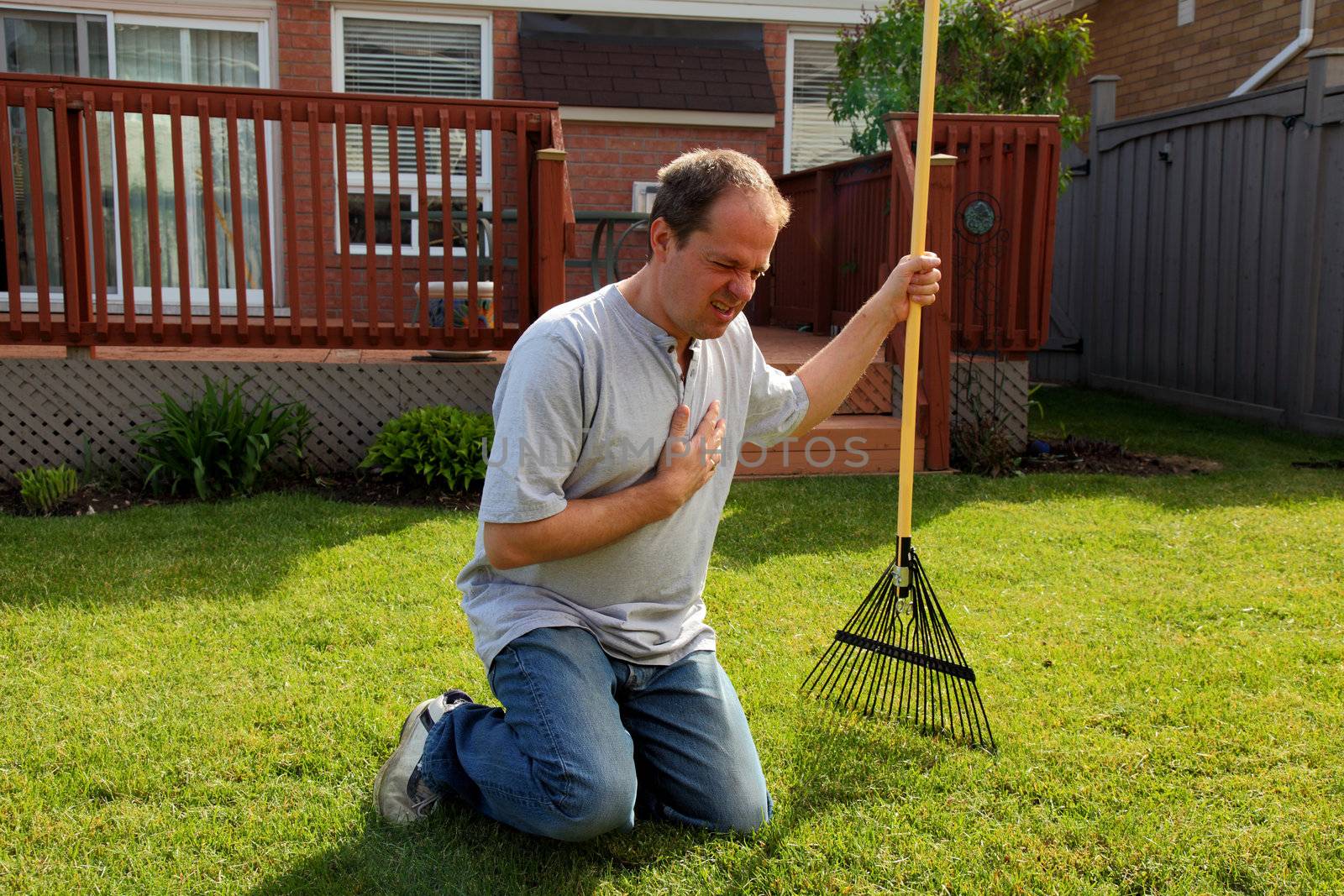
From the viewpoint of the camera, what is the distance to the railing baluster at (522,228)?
20.9ft

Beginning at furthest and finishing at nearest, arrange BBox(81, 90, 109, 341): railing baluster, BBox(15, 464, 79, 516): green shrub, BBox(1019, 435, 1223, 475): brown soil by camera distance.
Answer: BBox(1019, 435, 1223, 475): brown soil → BBox(81, 90, 109, 341): railing baluster → BBox(15, 464, 79, 516): green shrub

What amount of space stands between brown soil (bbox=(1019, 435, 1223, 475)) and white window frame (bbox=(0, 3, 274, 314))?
18.9 feet

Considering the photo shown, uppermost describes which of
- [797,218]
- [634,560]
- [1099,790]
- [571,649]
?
[797,218]

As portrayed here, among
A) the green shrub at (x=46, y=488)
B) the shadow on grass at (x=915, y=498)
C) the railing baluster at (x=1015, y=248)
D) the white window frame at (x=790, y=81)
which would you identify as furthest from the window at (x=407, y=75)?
the shadow on grass at (x=915, y=498)

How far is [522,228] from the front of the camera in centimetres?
643

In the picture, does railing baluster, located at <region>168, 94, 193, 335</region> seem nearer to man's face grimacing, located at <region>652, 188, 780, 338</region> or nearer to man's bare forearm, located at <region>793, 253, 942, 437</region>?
man's bare forearm, located at <region>793, 253, 942, 437</region>

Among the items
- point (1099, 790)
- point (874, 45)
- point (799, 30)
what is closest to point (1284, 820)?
point (1099, 790)

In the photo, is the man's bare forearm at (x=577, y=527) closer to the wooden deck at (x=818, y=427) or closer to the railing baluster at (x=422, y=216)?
the wooden deck at (x=818, y=427)

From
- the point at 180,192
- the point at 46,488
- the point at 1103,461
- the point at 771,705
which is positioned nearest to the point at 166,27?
the point at 180,192

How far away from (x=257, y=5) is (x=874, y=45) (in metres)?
4.66

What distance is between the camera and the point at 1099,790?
2.78 m

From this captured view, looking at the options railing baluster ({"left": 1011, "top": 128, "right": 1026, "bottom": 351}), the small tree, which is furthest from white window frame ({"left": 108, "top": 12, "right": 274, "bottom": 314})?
railing baluster ({"left": 1011, "top": 128, "right": 1026, "bottom": 351})

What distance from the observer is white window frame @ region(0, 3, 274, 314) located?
8742 millimetres

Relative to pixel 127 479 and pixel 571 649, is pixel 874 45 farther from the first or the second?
pixel 571 649
